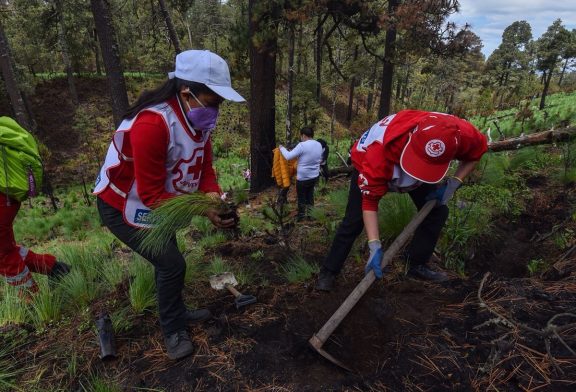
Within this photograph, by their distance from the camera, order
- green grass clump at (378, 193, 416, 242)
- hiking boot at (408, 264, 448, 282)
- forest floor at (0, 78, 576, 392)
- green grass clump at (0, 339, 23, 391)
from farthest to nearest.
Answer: green grass clump at (378, 193, 416, 242) → hiking boot at (408, 264, 448, 282) → green grass clump at (0, 339, 23, 391) → forest floor at (0, 78, 576, 392)

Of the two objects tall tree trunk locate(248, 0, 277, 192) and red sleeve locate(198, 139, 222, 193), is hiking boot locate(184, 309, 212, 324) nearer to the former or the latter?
red sleeve locate(198, 139, 222, 193)

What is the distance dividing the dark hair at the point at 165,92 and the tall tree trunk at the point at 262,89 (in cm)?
482

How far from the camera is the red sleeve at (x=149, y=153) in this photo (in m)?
2.00

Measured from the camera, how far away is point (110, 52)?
27.8ft

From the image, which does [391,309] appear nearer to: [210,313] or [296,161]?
[210,313]

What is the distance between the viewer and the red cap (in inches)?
86.8

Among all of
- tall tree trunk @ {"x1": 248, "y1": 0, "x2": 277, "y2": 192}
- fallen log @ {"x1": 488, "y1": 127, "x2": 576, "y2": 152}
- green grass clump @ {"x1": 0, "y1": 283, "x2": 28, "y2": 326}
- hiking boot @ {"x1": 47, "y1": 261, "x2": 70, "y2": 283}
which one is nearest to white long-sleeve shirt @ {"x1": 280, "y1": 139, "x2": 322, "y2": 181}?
tall tree trunk @ {"x1": 248, "y1": 0, "x2": 277, "y2": 192}

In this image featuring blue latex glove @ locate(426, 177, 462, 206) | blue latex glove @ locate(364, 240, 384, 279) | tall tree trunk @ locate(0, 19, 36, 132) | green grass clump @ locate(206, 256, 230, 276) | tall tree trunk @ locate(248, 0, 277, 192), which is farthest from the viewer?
tall tree trunk @ locate(0, 19, 36, 132)

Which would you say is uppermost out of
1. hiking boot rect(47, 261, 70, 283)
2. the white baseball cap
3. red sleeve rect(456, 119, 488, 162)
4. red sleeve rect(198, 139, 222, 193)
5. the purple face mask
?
the white baseball cap

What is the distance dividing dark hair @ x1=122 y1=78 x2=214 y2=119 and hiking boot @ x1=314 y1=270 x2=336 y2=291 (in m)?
1.73

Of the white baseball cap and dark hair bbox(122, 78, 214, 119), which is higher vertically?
the white baseball cap

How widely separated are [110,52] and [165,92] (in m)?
7.71

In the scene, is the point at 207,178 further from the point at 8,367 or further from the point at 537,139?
the point at 537,139

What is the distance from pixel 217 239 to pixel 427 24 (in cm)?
630
